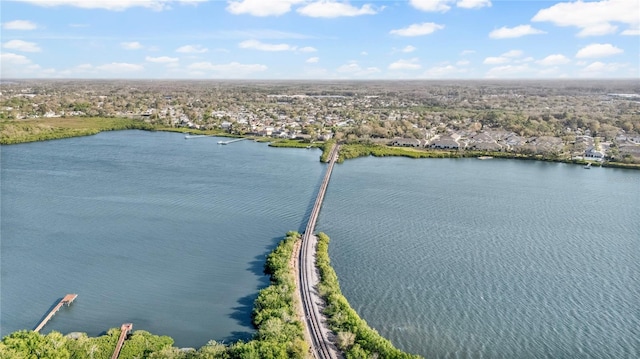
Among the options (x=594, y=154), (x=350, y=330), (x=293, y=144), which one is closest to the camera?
(x=350, y=330)

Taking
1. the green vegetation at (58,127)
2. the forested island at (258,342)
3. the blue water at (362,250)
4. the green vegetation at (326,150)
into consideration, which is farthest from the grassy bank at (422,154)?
the green vegetation at (58,127)

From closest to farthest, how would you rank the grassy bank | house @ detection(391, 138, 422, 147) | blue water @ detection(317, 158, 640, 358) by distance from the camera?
blue water @ detection(317, 158, 640, 358) < the grassy bank < house @ detection(391, 138, 422, 147)

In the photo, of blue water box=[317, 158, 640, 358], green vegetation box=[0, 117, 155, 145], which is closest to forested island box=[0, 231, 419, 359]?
blue water box=[317, 158, 640, 358]

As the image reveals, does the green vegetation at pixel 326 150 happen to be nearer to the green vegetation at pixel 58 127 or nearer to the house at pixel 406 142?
the house at pixel 406 142

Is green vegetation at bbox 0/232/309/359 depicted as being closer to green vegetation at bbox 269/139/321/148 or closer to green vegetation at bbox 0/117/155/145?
green vegetation at bbox 269/139/321/148

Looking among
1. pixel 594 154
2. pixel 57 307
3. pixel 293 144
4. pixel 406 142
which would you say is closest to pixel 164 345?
pixel 57 307

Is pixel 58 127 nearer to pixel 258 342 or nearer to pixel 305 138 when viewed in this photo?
pixel 305 138
